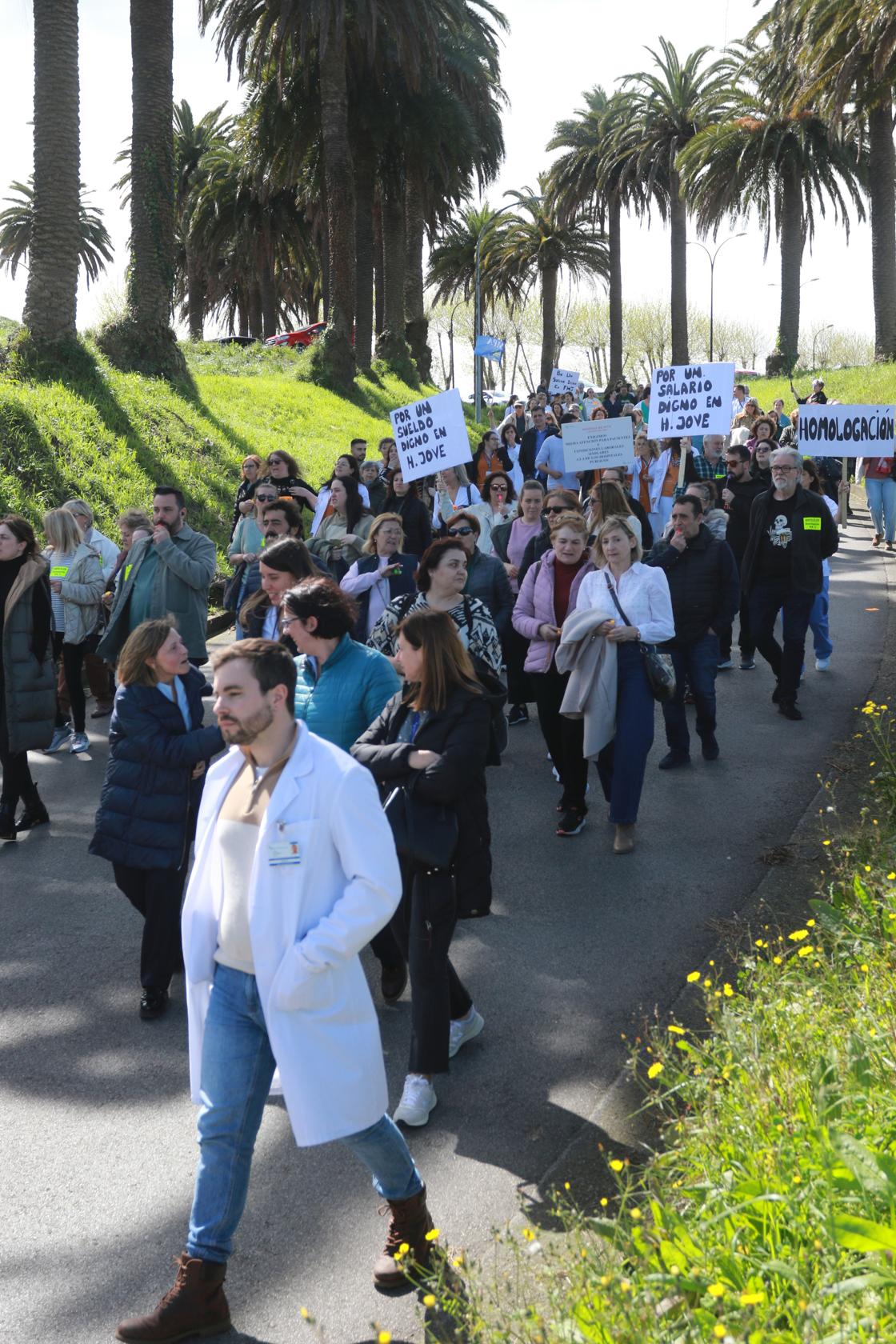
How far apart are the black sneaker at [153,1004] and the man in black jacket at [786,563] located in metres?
5.93

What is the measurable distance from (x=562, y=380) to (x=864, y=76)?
9.70m

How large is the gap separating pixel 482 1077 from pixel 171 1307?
1.68 meters

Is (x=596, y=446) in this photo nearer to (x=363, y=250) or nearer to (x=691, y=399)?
(x=691, y=399)

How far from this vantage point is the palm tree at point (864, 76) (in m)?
26.1

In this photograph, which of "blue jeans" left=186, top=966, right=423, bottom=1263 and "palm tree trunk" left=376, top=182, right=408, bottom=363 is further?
"palm tree trunk" left=376, top=182, right=408, bottom=363

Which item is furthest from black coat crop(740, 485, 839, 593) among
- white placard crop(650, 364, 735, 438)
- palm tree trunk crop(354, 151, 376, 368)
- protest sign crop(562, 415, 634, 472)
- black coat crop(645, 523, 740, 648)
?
palm tree trunk crop(354, 151, 376, 368)

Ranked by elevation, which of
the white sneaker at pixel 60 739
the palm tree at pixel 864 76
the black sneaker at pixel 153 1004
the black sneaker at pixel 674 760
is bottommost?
the black sneaker at pixel 153 1004

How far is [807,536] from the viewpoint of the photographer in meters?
10.1

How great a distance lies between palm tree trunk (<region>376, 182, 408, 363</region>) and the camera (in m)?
33.3

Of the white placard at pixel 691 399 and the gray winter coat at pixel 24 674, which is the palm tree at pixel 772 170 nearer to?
the white placard at pixel 691 399

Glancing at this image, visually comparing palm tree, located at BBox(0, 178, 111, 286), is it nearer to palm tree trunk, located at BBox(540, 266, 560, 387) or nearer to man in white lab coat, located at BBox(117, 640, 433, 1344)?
palm tree trunk, located at BBox(540, 266, 560, 387)

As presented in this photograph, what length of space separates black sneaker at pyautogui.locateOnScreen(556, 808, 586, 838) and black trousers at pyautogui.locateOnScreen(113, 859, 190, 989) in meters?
2.67

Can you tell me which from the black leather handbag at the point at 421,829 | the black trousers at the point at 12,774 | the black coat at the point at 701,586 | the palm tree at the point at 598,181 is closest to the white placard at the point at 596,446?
the black coat at the point at 701,586

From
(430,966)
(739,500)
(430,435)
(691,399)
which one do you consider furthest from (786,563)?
(430,966)
